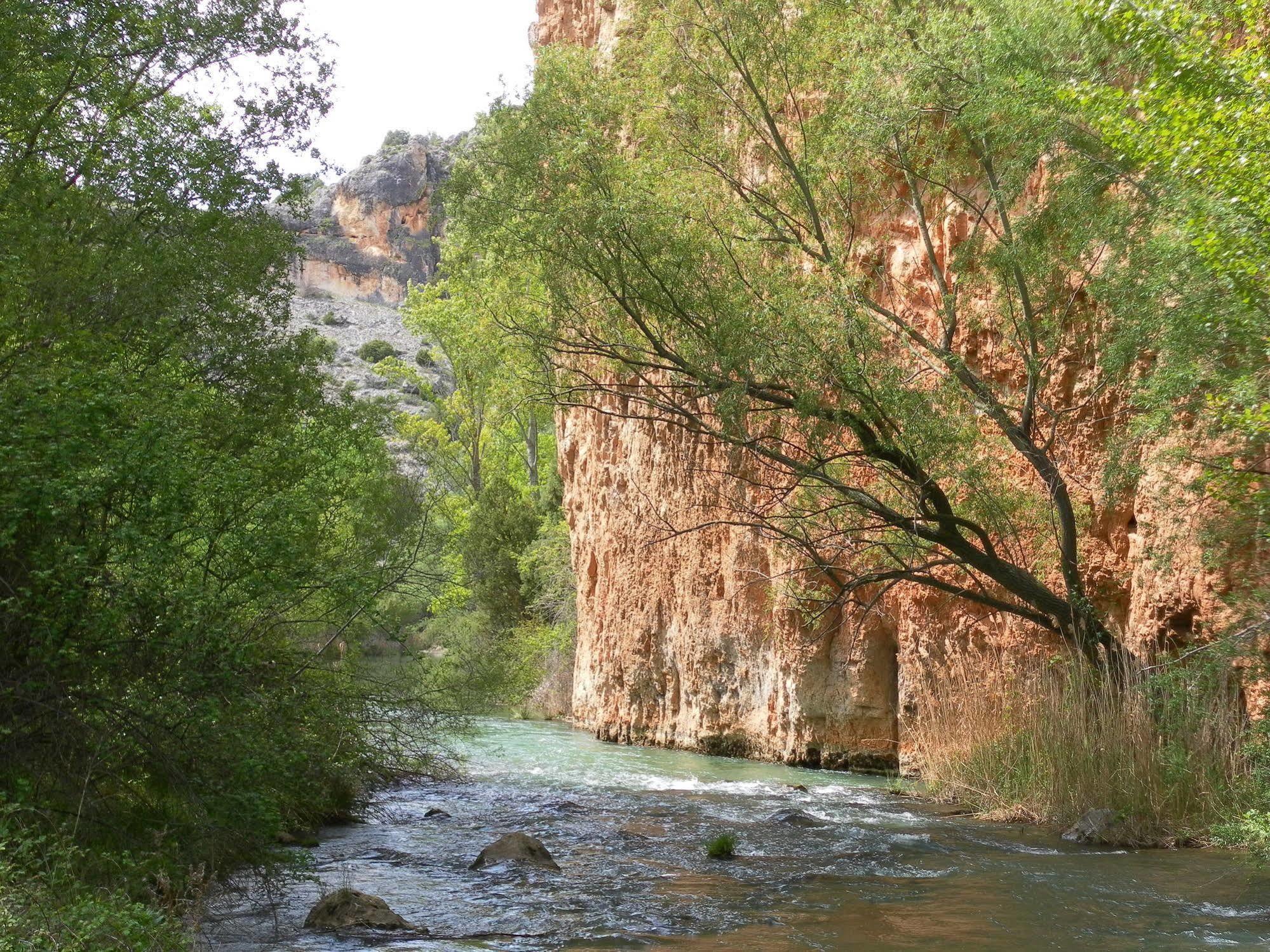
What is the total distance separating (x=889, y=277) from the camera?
1391cm

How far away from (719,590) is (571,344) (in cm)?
751

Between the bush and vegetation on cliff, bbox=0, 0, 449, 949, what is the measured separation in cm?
5007

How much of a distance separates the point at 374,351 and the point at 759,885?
54.4 m

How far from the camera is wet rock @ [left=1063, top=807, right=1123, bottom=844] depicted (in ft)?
31.3

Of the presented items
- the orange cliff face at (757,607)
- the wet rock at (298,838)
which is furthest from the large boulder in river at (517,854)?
the orange cliff face at (757,607)

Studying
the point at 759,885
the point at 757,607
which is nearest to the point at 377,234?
the point at 757,607

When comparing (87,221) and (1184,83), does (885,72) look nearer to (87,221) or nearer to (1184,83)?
(1184,83)

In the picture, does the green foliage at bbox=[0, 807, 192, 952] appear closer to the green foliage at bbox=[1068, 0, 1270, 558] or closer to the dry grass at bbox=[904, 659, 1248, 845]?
the green foliage at bbox=[1068, 0, 1270, 558]

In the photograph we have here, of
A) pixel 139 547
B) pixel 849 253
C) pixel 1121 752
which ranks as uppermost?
pixel 849 253

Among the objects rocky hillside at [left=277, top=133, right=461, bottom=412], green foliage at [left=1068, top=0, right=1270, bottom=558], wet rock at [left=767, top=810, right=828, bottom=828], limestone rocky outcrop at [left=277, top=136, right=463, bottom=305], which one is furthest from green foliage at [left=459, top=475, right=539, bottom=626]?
limestone rocky outcrop at [left=277, top=136, right=463, bottom=305]

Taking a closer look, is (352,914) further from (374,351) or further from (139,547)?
(374,351)

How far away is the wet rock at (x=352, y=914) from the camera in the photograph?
22.5ft

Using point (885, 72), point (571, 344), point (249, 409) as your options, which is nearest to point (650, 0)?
point (885, 72)

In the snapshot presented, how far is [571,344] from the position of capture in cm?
1176
